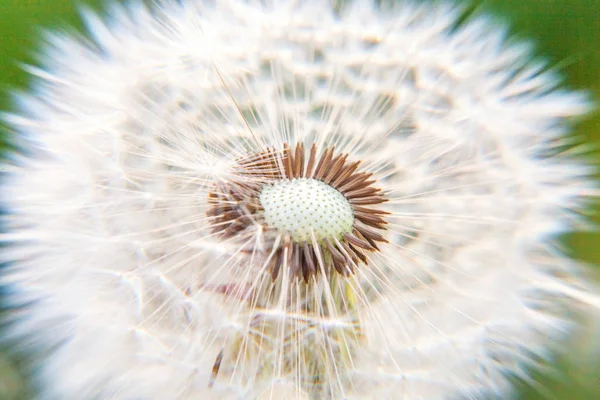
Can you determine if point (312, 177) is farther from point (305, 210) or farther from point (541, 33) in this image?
point (541, 33)

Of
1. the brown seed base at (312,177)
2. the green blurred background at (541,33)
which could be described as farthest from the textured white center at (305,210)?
the green blurred background at (541,33)

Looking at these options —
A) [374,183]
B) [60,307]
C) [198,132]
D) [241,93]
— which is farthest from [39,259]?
[374,183]

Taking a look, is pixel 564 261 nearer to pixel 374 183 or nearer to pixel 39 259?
pixel 374 183

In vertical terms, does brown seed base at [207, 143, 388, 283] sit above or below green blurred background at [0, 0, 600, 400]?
below

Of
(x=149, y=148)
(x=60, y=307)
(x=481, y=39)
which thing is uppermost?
(x=481, y=39)

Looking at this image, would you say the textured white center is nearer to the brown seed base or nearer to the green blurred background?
the brown seed base

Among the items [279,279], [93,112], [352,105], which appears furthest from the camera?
[352,105]

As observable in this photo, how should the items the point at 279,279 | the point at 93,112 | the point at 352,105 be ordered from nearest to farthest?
the point at 279,279 < the point at 93,112 < the point at 352,105

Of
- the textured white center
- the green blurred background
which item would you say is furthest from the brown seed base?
the green blurred background

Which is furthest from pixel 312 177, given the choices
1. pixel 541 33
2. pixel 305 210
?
pixel 541 33
